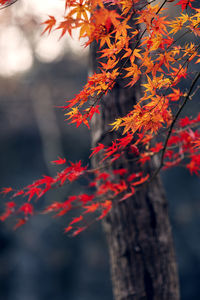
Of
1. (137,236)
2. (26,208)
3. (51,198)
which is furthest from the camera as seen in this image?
(51,198)

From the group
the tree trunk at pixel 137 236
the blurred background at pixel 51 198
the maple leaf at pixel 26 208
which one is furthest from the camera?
the blurred background at pixel 51 198

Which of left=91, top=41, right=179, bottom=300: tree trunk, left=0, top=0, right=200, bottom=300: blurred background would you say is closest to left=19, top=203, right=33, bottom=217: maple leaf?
left=91, top=41, right=179, bottom=300: tree trunk

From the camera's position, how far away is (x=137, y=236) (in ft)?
7.28

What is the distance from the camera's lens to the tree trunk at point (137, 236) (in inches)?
85.5

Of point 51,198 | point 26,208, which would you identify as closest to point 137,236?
point 26,208

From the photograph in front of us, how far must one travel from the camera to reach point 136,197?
7.42 ft

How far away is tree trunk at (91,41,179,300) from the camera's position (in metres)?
2.17

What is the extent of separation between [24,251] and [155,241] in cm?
549

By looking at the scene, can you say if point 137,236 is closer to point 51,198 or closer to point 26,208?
point 26,208

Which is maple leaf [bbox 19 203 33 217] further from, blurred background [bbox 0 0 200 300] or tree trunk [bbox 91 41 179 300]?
blurred background [bbox 0 0 200 300]

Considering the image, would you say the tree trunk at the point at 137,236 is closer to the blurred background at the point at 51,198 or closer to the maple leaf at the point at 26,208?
the maple leaf at the point at 26,208

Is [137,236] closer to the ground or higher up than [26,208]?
closer to the ground

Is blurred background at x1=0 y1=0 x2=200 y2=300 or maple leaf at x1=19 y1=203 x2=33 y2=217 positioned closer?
maple leaf at x1=19 y1=203 x2=33 y2=217

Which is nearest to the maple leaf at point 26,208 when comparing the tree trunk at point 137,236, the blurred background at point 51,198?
the tree trunk at point 137,236
